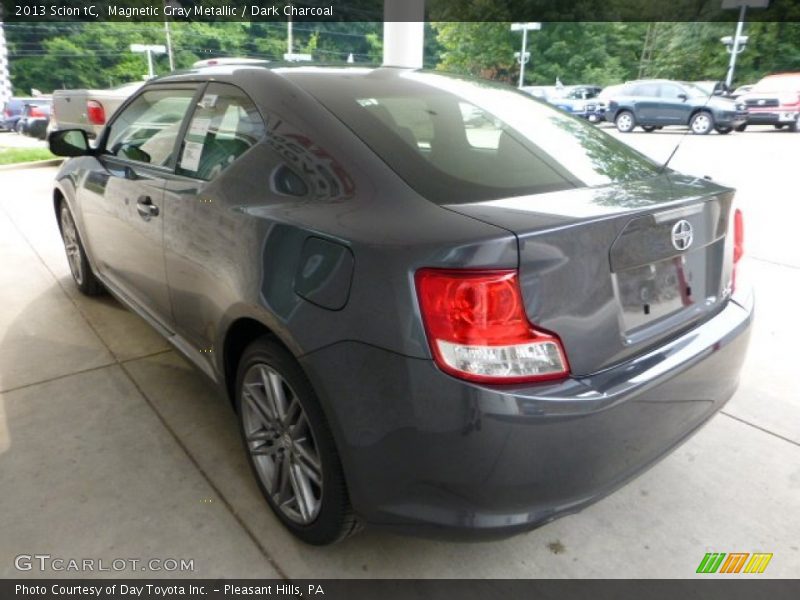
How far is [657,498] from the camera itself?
2.15 metres

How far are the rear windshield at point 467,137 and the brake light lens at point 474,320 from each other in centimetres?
29

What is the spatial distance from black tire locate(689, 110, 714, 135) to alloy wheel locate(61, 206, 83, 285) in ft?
56.7

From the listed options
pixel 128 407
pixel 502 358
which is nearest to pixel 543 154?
pixel 502 358

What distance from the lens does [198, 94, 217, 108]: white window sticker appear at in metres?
2.30

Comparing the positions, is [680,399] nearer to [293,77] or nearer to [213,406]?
[293,77]

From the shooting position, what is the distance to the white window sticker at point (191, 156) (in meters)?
2.28

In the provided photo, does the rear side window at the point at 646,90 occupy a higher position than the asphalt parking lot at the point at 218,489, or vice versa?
the rear side window at the point at 646,90

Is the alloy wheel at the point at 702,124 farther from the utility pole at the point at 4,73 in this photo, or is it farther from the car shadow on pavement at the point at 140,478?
the utility pole at the point at 4,73

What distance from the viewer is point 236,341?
6.74ft

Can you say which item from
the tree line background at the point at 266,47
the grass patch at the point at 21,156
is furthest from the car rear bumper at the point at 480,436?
the tree line background at the point at 266,47

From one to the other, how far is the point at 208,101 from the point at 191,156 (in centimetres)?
23

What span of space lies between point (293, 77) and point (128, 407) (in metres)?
1.71

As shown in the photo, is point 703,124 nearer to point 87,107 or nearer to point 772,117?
point 772,117

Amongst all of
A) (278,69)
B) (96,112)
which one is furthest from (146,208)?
(96,112)
